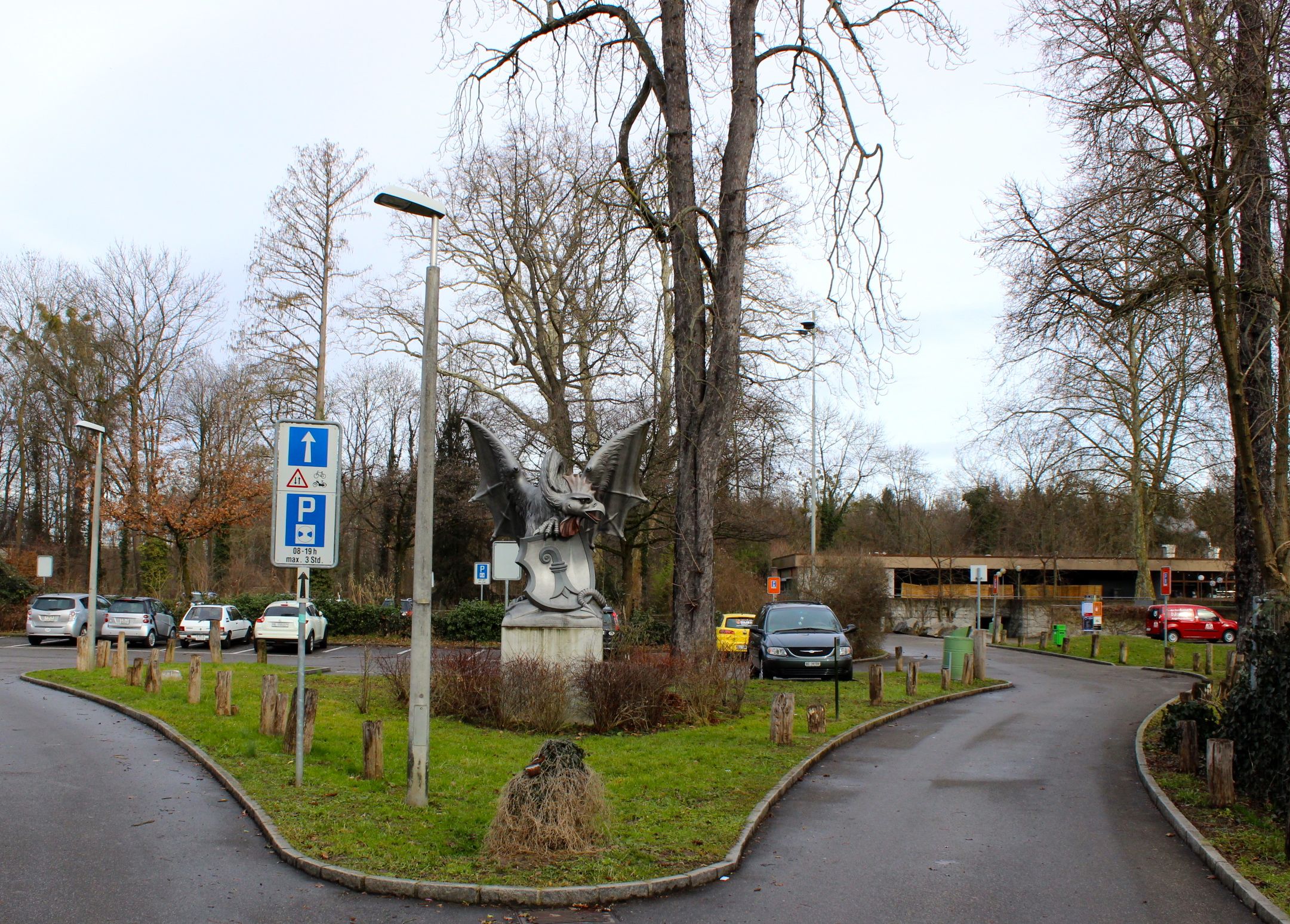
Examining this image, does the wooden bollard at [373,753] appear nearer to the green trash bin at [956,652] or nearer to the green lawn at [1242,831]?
the green lawn at [1242,831]

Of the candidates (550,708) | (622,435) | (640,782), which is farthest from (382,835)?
(622,435)

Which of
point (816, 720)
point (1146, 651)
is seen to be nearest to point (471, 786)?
point (816, 720)

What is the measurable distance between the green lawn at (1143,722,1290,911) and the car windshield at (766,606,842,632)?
9.77 m

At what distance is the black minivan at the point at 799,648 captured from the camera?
20828 mm

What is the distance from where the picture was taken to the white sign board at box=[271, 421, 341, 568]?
962 centimetres

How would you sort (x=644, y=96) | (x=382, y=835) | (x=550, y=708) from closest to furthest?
(x=382, y=835) → (x=550, y=708) → (x=644, y=96)

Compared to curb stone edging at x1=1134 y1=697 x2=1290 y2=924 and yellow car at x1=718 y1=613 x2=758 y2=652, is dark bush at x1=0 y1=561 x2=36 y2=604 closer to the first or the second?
yellow car at x1=718 y1=613 x2=758 y2=652

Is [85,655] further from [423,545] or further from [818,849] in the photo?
[818,849]

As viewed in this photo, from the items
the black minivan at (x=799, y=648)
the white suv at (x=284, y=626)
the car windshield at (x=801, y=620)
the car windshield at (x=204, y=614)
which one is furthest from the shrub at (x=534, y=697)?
the car windshield at (x=204, y=614)

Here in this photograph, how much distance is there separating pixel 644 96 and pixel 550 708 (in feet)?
37.0

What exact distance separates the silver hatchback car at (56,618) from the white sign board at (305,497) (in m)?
26.1

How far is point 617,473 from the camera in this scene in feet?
52.9

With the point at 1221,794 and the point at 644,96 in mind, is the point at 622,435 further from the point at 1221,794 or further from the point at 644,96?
the point at 1221,794

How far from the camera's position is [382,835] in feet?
26.4
